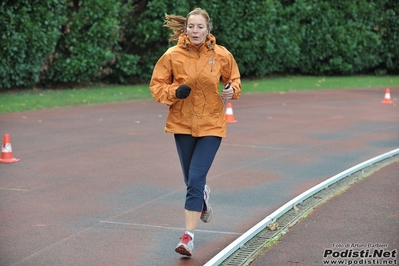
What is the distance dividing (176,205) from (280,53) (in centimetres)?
2090

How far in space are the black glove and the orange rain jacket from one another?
7.9 inches

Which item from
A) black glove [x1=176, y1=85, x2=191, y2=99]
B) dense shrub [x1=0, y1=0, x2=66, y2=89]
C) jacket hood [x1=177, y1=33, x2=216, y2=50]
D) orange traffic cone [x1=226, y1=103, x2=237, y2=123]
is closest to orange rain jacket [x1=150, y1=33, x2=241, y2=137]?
jacket hood [x1=177, y1=33, x2=216, y2=50]

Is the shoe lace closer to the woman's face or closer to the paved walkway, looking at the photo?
the paved walkway

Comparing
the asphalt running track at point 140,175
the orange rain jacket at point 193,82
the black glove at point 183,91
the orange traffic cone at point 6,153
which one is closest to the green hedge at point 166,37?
the asphalt running track at point 140,175

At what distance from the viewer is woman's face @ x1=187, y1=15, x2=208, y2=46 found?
21.5ft

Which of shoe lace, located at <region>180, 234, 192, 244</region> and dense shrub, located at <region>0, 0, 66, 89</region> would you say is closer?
shoe lace, located at <region>180, 234, 192, 244</region>

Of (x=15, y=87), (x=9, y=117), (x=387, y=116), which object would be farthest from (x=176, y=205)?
(x=15, y=87)

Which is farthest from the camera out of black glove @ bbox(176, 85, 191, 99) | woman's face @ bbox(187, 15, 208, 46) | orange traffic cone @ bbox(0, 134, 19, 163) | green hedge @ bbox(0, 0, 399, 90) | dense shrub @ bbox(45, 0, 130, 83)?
dense shrub @ bbox(45, 0, 130, 83)

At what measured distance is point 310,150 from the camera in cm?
1278

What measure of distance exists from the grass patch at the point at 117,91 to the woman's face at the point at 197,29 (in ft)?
35.8

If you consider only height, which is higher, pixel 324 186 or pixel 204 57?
pixel 204 57

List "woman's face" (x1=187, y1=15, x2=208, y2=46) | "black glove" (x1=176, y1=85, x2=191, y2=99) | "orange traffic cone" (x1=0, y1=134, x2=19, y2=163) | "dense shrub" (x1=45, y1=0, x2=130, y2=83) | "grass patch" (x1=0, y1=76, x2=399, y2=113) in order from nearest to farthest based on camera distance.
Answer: "black glove" (x1=176, y1=85, x2=191, y2=99)
"woman's face" (x1=187, y1=15, x2=208, y2=46)
"orange traffic cone" (x1=0, y1=134, x2=19, y2=163)
"grass patch" (x1=0, y1=76, x2=399, y2=113)
"dense shrub" (x1=45, y1=0, x2=130, y2=83)

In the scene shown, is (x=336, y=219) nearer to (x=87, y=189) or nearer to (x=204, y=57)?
(x=204, y=57)

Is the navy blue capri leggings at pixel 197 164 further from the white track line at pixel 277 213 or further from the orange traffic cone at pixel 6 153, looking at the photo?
the orange traffic cone at pixel 6 153
